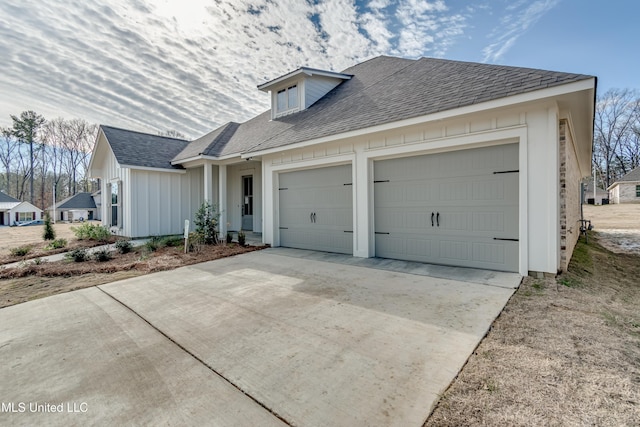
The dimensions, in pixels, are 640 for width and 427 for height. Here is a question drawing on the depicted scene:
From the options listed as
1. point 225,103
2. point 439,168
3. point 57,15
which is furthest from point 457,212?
point 225,103

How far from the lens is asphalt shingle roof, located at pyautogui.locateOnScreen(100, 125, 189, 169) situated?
1154 cm

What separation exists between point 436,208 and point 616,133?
5220 centimetres

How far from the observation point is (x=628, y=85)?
117 feet

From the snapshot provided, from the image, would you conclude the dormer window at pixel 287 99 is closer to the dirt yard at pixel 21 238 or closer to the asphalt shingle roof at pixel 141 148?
the asphalt shingle roof at pixel 141 148

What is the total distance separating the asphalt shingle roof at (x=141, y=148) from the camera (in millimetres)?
11544

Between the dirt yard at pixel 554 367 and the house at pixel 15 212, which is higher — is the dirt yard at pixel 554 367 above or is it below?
below

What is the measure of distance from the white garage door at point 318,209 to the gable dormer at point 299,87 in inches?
144

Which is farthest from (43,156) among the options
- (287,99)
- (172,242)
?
(287,99)

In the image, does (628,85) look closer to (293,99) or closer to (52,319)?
(293,99)

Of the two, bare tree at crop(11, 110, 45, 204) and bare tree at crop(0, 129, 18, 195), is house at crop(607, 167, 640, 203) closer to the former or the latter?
bare tree at crop(11, 110, 45, 204)

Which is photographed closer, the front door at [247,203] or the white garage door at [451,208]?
the white garage door at [451,208]

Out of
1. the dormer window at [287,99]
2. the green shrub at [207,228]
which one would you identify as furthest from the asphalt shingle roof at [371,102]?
the green shrub at [207,228]

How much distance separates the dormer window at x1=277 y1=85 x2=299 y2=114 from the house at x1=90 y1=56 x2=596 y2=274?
0.06 m

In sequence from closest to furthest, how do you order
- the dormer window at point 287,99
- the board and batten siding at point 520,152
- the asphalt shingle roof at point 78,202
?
the board and batten siding at point 520,152
the dormer window at point 287,99
the asphalt shingle roof at point 78,202
